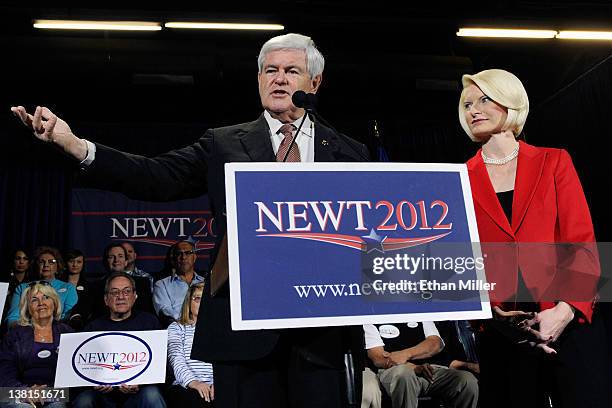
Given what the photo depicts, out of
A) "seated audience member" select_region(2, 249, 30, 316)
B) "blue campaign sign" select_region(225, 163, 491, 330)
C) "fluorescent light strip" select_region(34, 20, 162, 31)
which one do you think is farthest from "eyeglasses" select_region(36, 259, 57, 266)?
"blue campaign sign" select_region(225, 163, 491, 330)

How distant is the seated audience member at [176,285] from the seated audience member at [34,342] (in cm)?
99

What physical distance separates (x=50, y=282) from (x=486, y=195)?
16.0ft

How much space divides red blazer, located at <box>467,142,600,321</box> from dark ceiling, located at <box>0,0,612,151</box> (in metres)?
4.90

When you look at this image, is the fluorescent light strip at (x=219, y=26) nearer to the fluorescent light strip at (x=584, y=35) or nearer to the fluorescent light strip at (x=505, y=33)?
the fluorescent light strip at (x=505, y=33)

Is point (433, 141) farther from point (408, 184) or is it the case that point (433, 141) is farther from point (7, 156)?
point (408, 184)

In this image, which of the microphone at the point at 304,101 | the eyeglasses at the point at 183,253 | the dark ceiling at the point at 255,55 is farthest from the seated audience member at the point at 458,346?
the microphone at the point at 304,101

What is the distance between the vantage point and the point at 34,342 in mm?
4902

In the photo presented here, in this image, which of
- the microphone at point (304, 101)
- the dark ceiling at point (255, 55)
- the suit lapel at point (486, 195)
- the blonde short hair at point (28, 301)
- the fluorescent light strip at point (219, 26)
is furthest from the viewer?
the dark ceiling at point (255, 55)

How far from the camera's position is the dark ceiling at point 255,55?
651 centimetres

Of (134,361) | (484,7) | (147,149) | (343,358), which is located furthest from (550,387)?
(147,149)

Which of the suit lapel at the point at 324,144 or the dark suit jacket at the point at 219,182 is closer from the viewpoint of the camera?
the dark suit jacket at the point at 219,182

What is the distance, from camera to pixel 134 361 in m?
4.57

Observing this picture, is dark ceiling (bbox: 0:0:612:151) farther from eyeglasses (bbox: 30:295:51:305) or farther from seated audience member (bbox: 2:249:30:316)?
eyeglasses (bbox: 30:295:51:305)

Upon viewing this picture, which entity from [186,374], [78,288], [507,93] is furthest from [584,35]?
[507,93]
